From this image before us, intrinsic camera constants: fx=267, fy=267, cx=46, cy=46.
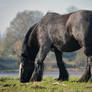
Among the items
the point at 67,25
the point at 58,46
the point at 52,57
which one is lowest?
the point at 52,57

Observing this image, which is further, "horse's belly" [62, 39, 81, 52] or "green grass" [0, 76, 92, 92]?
"horse's belly" [62, 39, 81, 52]

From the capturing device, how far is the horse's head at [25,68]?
1303 cm

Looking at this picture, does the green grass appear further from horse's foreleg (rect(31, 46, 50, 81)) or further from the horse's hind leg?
the horse's hind leg

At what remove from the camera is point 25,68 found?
1307 cm

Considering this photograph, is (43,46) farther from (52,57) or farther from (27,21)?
(27,21)

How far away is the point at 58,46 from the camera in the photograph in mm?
12344

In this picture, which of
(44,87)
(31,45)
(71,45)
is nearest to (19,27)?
(31,45)

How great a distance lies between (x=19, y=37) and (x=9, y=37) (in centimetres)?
301

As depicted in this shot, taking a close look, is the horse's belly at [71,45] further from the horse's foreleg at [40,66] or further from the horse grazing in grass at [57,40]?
the horse's foreleg at [40,66]

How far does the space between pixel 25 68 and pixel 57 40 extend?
2224 millimetres

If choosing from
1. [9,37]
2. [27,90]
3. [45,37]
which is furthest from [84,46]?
[9,37]

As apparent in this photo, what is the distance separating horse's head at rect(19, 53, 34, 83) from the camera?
42.8 ft

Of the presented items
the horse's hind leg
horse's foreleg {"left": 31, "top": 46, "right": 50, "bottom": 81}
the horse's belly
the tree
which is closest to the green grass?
horse's foreleg {"left": 31, "top": 46, "right": 50, "bottom": 81}

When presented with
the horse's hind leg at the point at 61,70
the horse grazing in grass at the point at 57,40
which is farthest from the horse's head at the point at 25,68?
the horse's hind leg at the point at 61,70
